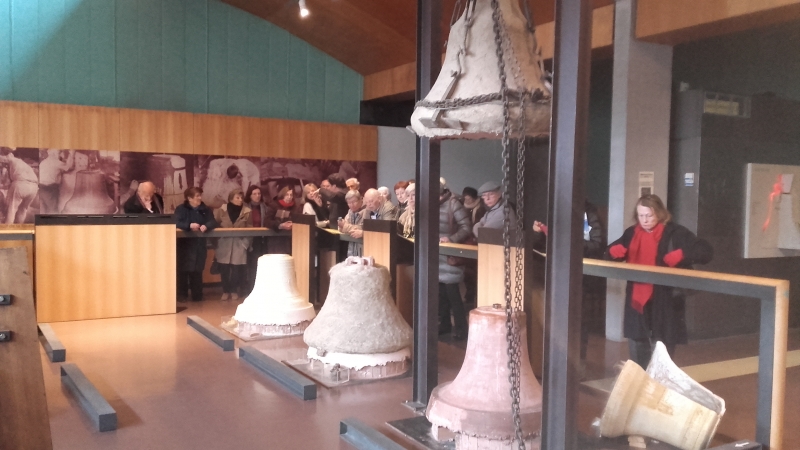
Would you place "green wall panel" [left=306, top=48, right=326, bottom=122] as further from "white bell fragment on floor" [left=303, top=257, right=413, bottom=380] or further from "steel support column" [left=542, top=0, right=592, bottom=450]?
"steel support column" [left=542, top=0, right=592, bottom=450]

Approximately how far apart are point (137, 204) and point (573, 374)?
7456 mm

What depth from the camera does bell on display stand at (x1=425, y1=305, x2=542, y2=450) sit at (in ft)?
11.1

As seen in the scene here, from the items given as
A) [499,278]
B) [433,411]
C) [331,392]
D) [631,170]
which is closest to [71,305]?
[331,392]

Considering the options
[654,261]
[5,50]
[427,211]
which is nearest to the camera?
[427,211]

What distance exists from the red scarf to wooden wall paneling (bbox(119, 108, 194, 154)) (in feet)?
26.5

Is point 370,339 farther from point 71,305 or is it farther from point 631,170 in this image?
point 71,305

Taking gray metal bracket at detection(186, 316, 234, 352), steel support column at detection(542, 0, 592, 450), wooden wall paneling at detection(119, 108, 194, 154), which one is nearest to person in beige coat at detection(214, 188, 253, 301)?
gray metal bracket at detection(186, 316, 234, 352)

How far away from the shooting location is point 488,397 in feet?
11.4

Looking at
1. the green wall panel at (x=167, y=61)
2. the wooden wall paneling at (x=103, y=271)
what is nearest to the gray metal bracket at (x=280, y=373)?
the wooden wall paneling at (x=103, y=271)

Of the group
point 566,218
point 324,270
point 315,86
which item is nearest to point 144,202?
point 324,270

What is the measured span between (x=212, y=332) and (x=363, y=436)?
11.0ft

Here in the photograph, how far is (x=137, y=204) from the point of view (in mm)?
9109

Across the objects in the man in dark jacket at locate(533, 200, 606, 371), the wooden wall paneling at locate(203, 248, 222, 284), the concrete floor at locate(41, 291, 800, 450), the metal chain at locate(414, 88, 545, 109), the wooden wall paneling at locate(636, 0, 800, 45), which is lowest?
the concrete floor at locate(41, 291, 800, 450)

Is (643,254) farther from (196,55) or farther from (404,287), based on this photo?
(196,55)
